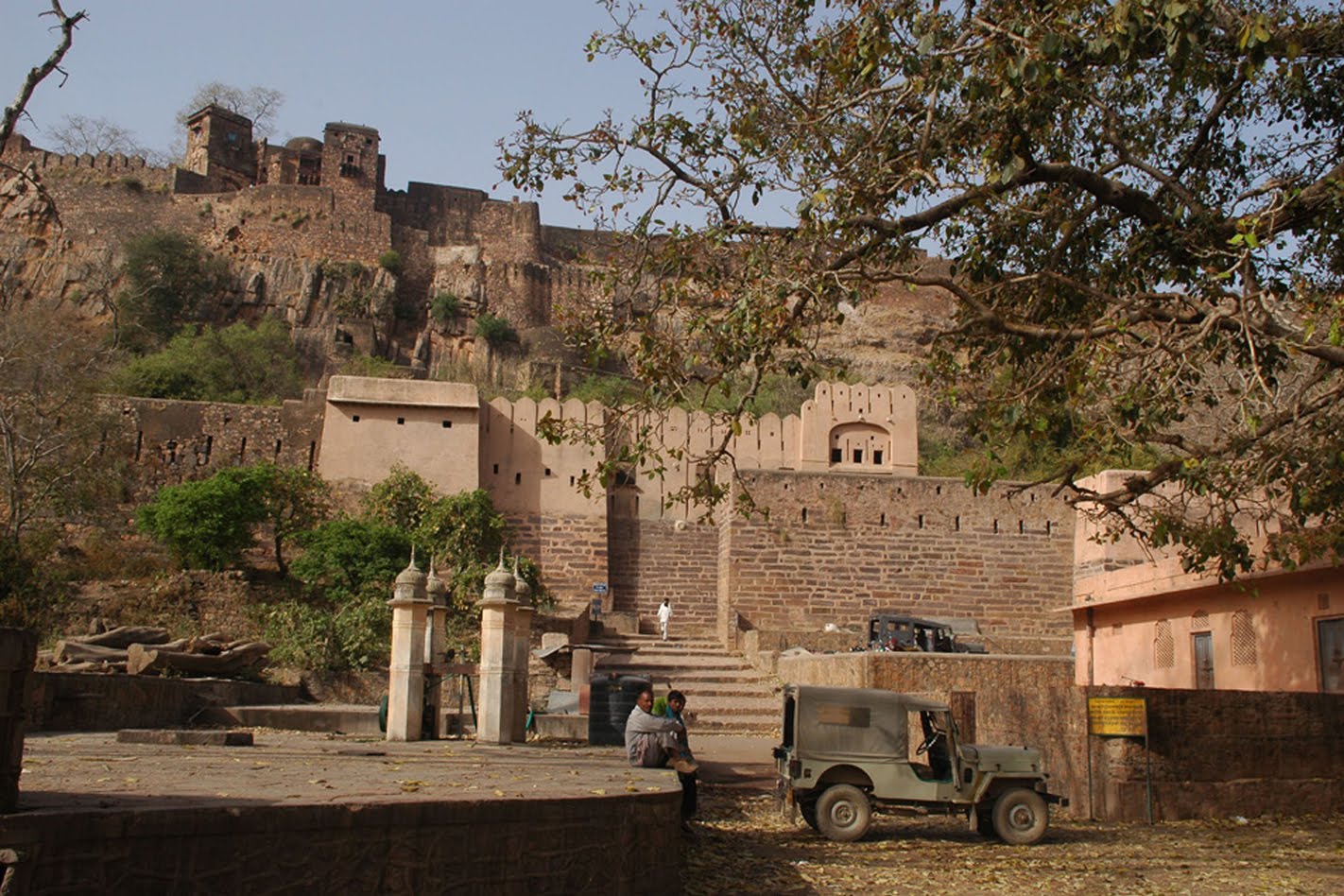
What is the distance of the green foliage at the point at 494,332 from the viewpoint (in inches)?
1704

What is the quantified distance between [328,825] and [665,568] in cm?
2113

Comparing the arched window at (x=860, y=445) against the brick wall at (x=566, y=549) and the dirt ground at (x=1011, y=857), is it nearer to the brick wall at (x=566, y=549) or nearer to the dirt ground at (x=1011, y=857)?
the brick wall at (x=566, y=549)

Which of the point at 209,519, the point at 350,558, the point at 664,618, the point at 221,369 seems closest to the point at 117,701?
the point at 350,558

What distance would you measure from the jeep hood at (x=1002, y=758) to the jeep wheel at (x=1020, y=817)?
0.15 m

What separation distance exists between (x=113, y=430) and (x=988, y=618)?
666 inches

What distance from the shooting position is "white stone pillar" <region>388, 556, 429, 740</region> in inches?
362

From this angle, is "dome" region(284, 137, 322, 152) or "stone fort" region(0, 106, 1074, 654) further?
"dome" region(284, 137, 322, 152)

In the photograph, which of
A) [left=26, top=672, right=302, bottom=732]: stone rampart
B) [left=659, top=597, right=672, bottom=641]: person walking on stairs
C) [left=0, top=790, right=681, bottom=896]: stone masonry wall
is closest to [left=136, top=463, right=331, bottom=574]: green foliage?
[left=659, top=597, right=672, bottom=641]: person walking on stairs

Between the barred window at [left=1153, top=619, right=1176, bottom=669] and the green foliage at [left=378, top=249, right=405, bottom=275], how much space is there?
35420 mm

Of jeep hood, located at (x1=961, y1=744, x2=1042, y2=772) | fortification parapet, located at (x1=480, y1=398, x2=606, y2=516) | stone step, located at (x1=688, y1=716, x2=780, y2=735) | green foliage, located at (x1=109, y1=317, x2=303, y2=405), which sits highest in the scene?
green foliage, located at (x1=109, y1=317, x2=303, y2=405)

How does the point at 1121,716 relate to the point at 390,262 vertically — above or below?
below

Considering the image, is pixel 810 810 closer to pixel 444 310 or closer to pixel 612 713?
pixel 612 713

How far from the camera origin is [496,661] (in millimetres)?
8992

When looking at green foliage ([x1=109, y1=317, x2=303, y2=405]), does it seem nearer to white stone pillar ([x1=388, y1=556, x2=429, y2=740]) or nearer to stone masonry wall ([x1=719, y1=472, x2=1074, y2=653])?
stone masonry wall ([x1=719, y1=472, x2=1074, y2=653])
